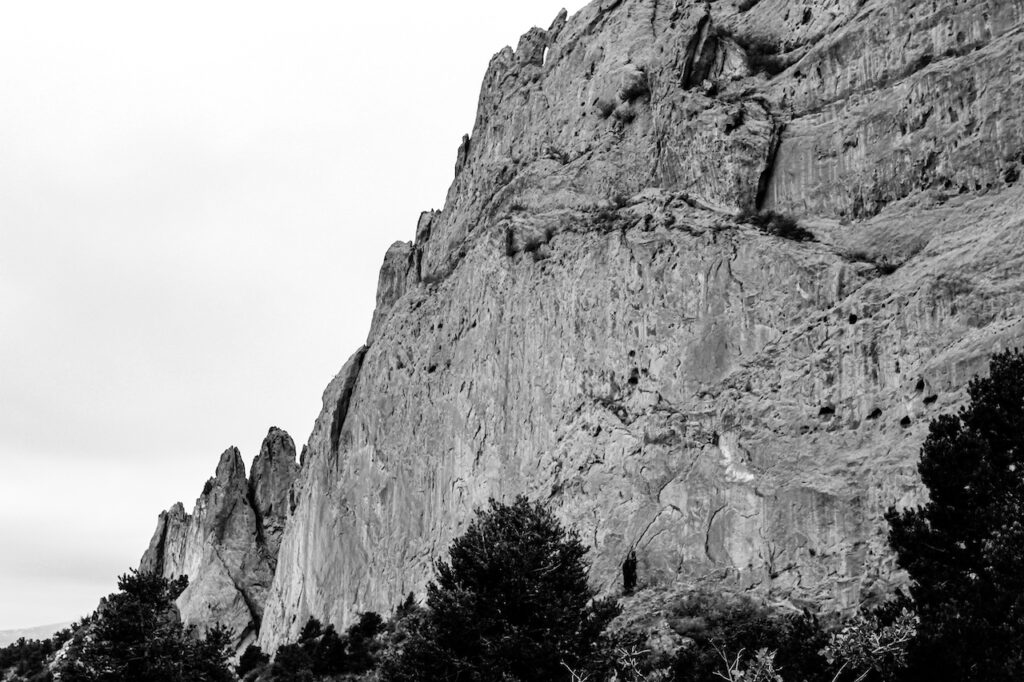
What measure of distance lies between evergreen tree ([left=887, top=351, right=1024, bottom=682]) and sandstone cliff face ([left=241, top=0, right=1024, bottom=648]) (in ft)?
29.0

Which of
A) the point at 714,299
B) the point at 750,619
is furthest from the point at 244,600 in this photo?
the point at 750,619

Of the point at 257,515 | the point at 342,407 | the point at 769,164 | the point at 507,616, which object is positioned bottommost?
the point at 507,616

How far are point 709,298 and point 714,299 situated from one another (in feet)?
0.86

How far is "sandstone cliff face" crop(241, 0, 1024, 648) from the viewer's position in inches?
1395

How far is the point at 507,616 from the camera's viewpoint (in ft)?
85.0

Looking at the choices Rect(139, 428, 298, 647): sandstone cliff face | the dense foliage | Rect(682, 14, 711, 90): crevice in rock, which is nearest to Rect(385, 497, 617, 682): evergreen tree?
the dense foliage

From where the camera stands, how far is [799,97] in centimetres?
4594

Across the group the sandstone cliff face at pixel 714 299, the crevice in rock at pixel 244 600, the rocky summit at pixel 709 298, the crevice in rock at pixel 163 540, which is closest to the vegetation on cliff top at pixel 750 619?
the rocky summit at pixel 709 298

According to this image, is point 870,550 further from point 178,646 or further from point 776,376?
point 178,646

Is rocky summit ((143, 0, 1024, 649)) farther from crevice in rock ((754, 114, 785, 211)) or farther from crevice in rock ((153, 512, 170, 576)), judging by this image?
crevice in rock ((153, 512, 170, 576))

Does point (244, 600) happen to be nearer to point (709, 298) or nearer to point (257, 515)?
point (257, 515)

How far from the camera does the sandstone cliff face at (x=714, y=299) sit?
1395 inches

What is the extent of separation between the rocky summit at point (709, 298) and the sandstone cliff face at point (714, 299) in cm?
12

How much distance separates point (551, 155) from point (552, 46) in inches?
421
